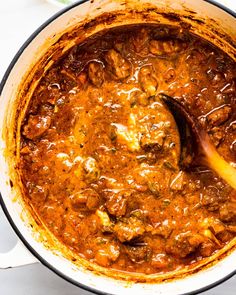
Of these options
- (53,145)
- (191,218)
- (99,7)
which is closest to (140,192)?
(191,218)

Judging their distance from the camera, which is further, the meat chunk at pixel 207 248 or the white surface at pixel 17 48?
the white surface at pixel 17 48

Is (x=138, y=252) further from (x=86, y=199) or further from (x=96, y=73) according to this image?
(x=96, y=73)

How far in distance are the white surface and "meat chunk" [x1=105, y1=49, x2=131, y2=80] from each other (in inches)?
13.6

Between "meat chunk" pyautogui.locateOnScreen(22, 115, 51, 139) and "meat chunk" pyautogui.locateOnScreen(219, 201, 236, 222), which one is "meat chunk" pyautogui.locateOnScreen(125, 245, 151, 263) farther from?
"meat chunk" pyautogui.locateOnScreen(22, 115, 51, 139)

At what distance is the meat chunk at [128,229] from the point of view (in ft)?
8.26

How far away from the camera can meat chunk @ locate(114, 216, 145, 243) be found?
2518 millimetres

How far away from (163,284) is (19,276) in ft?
1.99

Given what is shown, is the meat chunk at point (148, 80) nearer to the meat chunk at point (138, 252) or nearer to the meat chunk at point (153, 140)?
the meat chunk at point (153, 140)

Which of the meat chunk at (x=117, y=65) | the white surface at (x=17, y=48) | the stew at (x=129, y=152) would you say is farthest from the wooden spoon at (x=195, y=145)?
the white surface at (x=17, y=48)

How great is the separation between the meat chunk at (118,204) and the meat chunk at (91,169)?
0.10 metres

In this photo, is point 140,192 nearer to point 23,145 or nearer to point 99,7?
point 23,145

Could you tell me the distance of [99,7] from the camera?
2.45 meters

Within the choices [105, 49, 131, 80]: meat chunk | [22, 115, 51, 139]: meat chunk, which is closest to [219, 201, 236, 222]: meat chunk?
[105, 49, 131, 80]: meat chunk

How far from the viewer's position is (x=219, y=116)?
253cm
